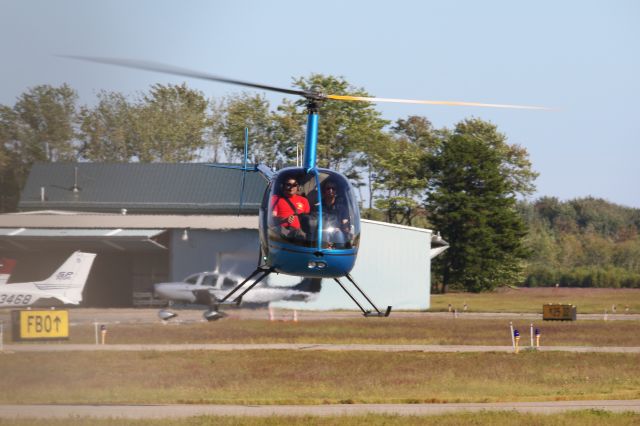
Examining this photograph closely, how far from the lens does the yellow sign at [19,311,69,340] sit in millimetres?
49750

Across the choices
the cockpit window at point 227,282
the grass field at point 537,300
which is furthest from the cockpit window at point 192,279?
the grass field at point 537,300

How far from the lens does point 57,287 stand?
68.2 metres

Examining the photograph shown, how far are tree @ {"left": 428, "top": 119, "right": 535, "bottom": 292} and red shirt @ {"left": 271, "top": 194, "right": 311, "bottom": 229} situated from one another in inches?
3592

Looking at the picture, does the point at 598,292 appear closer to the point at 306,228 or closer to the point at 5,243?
the point at 5,243

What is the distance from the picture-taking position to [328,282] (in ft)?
254

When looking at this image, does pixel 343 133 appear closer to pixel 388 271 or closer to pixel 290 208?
pixel 388 271

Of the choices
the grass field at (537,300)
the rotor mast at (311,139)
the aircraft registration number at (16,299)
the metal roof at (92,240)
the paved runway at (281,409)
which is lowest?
the grass field at (537,300)

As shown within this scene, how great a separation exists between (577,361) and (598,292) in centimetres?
7326

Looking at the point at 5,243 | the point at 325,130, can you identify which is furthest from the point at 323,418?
the point at 325,130

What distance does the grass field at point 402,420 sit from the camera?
2681 cm

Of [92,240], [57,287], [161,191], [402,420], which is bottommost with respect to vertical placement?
[402,420]

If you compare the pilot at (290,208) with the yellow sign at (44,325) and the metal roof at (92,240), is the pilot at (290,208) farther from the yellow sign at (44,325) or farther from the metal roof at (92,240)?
the metal roof at (92,240)

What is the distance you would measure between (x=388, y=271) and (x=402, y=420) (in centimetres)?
5148

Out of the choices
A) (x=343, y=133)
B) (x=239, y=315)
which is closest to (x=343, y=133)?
(x=343, y=133)
